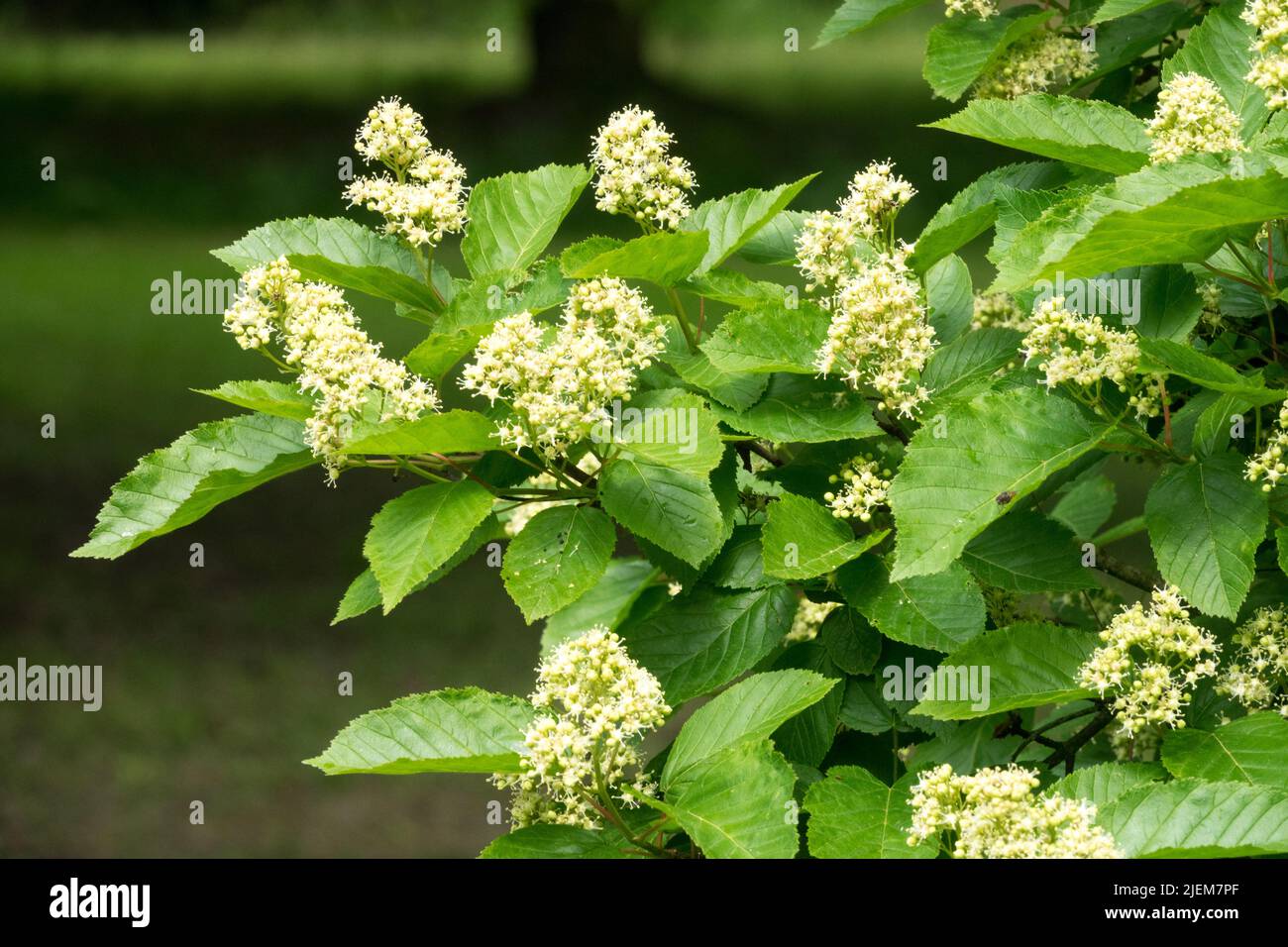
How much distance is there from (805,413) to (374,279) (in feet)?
1.64

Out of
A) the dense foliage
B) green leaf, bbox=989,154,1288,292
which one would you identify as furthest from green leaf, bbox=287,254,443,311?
green leaf, bbox=989,154,1288,292

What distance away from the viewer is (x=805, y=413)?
5.25ft

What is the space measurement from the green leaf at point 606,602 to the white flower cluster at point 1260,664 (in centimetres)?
77

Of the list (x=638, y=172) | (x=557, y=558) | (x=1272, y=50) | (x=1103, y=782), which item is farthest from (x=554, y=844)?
(x=1272, y=50)

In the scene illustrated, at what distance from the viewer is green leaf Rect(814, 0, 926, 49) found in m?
2.01

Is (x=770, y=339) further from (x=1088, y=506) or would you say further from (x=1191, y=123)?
(x=1088, y=506)

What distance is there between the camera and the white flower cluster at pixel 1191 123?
1.46 metres

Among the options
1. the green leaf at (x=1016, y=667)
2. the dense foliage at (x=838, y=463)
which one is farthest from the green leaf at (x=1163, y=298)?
the green leaf at (x=1016, y=667)

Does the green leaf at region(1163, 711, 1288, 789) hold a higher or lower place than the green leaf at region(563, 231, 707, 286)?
lower

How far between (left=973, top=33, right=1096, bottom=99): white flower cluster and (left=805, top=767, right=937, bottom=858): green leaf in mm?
960

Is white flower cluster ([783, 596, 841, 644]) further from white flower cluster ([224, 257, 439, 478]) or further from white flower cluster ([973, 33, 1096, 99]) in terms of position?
white flower cluster ([973, 33, 1096, 99])

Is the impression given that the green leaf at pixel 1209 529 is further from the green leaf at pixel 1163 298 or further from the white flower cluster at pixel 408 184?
the white flower cluster at pixel 408 184

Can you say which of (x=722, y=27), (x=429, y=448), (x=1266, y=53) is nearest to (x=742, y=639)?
(x=429, y=448)
